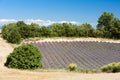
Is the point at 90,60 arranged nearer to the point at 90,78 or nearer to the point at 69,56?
the point at 69,56

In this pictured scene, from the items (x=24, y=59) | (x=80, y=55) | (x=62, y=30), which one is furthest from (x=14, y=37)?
(x=24, y=59)

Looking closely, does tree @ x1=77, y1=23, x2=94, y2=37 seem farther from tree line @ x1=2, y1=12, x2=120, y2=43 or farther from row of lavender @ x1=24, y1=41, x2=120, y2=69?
row of lavender @ x1=24, y1=41, x2=120, y2=69

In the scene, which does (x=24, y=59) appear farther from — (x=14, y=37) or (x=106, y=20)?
(x=106, y=20)

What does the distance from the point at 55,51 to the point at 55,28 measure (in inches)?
1076

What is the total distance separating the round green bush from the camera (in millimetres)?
33250

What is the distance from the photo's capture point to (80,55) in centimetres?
5528

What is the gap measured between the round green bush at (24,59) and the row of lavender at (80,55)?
681 centimetres

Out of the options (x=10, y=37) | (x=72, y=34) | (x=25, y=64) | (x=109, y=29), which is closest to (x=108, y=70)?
(x=25, y=64)

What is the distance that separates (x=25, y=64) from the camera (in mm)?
33375

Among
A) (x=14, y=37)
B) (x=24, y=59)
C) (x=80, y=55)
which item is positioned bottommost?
(x=80, y=55)

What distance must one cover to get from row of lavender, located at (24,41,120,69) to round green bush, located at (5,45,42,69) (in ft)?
22.3

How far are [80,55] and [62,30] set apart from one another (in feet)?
96.5

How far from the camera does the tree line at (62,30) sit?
78062mm

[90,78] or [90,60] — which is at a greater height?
[90,78]
